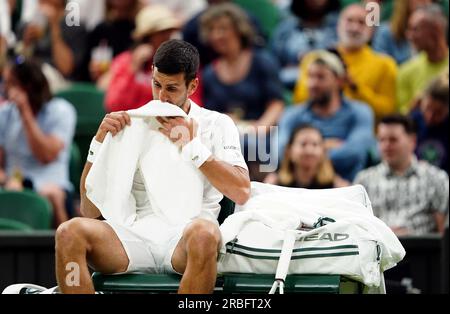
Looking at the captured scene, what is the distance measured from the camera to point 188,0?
9.48 m

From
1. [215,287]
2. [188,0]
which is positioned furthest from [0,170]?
[215,287]

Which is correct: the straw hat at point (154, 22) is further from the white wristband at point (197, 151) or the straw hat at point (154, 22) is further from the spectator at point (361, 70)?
the white wristband at point (197, 151)

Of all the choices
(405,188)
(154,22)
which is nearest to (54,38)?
(154,22)

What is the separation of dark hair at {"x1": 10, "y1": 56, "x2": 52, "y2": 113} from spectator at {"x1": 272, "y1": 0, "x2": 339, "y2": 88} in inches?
73.3

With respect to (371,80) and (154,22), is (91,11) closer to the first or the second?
(154,22)

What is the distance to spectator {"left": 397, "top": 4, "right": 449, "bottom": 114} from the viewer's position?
337 inches

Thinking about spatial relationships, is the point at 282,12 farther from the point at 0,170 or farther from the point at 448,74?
the point at 0,170

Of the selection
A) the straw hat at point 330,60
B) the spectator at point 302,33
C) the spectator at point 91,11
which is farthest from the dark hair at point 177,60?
the spectator at point 91,11

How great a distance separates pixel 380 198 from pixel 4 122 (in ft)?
8.17

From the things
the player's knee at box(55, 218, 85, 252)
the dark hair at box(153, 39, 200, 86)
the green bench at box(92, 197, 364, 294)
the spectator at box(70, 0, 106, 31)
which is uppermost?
the spectator at box(70, 0, 106, 31)

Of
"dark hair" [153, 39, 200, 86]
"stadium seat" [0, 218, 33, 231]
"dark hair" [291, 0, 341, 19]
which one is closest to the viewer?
"dark hair" [153, 39, 200, 86]

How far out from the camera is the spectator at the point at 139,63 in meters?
7.79

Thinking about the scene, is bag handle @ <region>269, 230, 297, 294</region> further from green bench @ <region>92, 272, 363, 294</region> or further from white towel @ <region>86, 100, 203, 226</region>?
white towel @ <region>86, 100, 203, 226</region>

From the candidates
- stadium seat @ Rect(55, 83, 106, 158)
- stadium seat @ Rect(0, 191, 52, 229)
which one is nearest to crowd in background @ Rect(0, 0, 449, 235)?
stadium seat @ Rect(55, 83, 106, 158)
